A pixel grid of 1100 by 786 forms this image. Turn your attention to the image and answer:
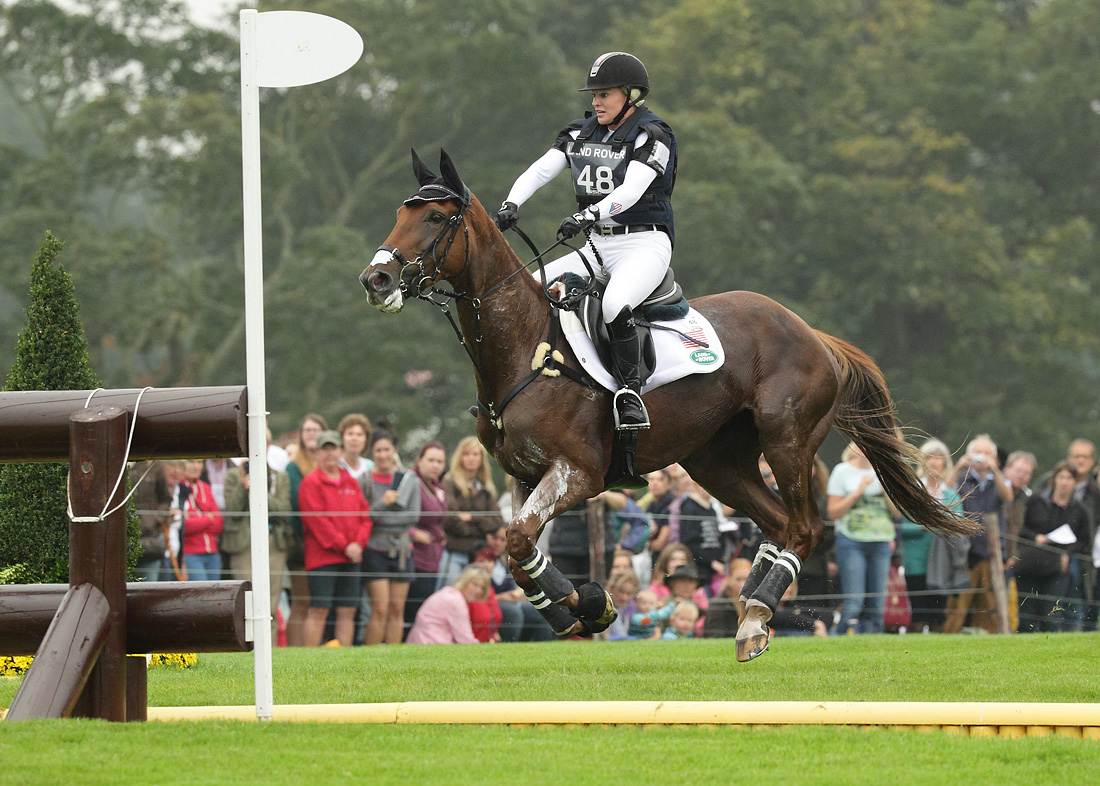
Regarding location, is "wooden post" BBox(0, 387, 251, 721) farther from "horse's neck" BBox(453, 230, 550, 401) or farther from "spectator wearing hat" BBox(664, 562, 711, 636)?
"spectator wearing hat" BBox(664, 562, 711, 636)

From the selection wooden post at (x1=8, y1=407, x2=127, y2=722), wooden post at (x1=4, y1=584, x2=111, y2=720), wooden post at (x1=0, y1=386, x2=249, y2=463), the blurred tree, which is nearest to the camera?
wooden post at (x1=4, y1=584, x2=111, y2=720)

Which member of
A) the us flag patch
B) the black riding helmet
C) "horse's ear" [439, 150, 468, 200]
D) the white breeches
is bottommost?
the us flag patch

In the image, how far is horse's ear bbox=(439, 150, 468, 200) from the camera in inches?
292

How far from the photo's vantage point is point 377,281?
6.98 metres

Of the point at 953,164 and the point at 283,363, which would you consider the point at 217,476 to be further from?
the point at 953,164

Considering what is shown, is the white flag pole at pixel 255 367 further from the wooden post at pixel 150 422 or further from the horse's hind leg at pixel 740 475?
the horse's hind leg at pixel 740 475

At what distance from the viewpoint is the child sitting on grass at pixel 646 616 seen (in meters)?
12.4

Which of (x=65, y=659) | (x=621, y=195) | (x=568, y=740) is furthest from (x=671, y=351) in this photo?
(x=65, y=659)

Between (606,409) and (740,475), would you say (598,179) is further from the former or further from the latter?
(740,475)

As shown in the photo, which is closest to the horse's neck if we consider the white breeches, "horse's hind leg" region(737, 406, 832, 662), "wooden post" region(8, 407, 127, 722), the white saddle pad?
the white saddle pad

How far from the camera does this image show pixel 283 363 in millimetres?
31969

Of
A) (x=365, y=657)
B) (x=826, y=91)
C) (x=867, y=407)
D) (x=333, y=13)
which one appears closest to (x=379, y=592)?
(x=365, y=657)

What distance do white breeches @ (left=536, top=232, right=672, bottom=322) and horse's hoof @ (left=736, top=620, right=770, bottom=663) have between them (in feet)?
6.08

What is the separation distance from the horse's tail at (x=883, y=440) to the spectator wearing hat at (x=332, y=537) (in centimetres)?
461
